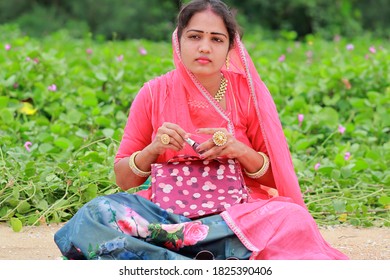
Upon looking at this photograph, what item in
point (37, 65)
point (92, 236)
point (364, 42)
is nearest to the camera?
point (92, 236)

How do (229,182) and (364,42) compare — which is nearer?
(229,182)

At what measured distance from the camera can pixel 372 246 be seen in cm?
431

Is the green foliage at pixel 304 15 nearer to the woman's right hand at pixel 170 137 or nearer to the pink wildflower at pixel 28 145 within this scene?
the pink wildflower at pixel 28 145

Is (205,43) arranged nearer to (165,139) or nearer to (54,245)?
(165,139)

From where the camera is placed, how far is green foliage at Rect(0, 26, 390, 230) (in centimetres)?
475

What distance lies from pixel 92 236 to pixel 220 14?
3.40 feet

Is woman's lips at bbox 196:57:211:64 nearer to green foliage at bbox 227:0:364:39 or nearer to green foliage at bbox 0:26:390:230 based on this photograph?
green foliage at bbox 0:26:390:230

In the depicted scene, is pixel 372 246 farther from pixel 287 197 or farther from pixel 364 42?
pixel 364 42

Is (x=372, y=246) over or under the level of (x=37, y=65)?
under

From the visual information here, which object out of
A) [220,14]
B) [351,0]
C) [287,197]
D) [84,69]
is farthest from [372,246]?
[351,0]

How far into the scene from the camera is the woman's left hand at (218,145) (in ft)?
11.3

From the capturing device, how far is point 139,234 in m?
3.38

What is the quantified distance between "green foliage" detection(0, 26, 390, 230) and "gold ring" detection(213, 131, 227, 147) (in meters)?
1.37

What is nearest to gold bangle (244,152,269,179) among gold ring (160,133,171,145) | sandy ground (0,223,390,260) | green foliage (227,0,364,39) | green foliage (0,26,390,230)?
gold ring (160,133,171,145)
